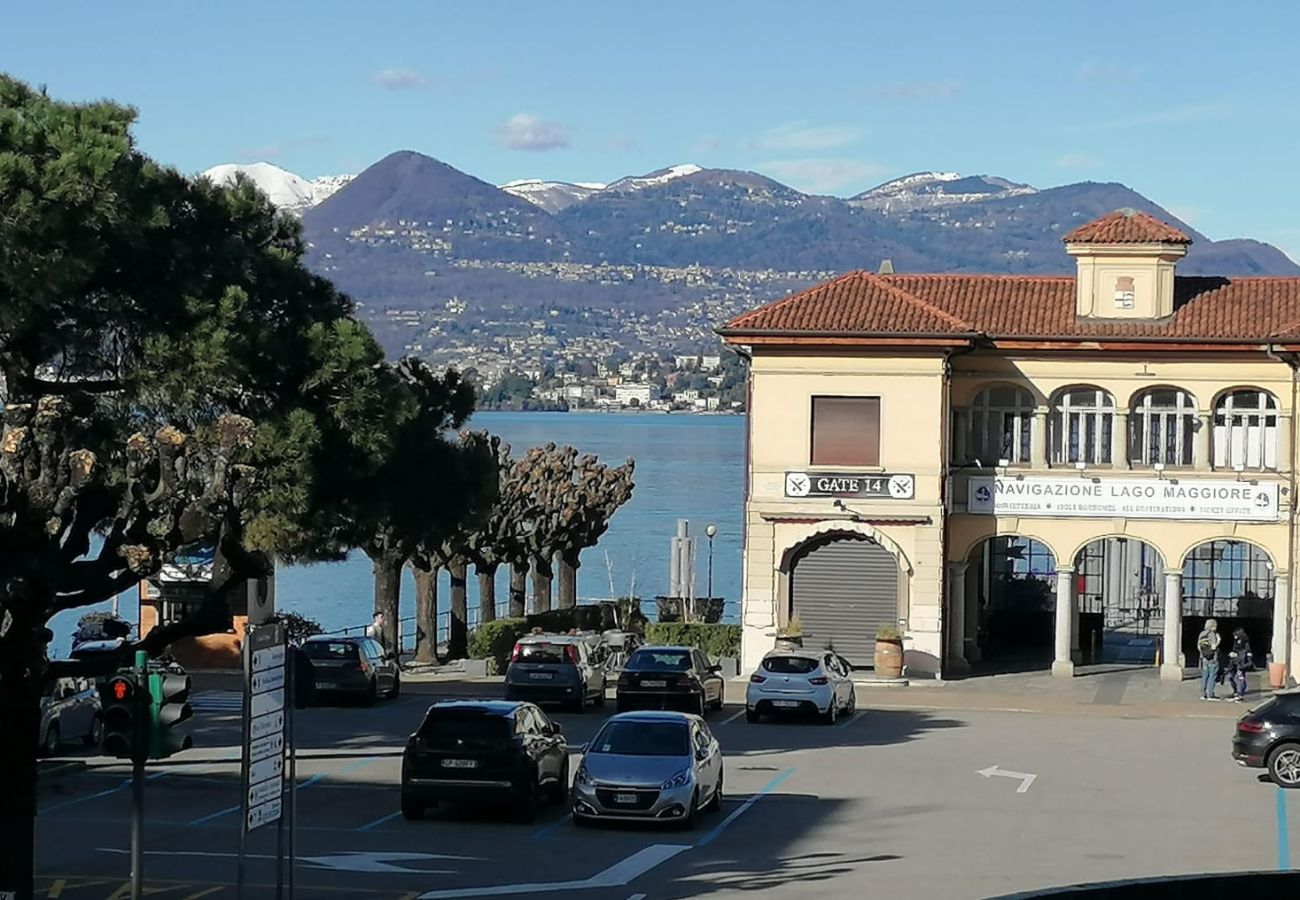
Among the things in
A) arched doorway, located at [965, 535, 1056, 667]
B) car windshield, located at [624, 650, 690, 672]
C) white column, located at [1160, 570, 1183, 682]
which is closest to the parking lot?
car windshield, located at [624, 650, 690, 672]

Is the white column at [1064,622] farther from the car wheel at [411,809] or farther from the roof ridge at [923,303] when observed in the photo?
the car wheel at [411,809]

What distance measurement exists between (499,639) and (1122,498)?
1434cm

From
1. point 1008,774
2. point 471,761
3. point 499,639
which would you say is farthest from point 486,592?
point 471,761

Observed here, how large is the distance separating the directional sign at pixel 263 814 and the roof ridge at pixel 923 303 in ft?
100

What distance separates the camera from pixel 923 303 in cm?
4766

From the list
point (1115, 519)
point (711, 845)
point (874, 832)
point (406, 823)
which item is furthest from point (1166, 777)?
point (1115, 519)

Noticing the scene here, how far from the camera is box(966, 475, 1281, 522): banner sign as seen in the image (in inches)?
1827

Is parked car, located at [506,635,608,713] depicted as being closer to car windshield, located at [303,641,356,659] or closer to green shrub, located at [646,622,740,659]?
car windshield, located at [303,641,356,659]

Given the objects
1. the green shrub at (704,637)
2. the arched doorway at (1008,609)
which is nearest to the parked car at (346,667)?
the green shrub at (704,637)

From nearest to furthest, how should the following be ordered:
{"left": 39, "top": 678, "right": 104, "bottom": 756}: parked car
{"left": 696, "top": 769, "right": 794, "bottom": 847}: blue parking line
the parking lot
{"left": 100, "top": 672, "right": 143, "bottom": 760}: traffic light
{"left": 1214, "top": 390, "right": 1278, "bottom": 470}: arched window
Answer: {"left": 100, "top": 672, "right": 143, "bottom": 760}: traffic light
the parking lot
{"left": 696, "top": 769, "right": 794, "bottom": 847}: blue parking line
{"left": 39, "top": 678, "right": 104, "bottom": 756}: parked car
{"left": 1214, "top": 390, "right": 1278, "bottom": 470}: arched window

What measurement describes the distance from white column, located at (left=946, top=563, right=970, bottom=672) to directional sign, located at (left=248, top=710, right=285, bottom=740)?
3188 cm

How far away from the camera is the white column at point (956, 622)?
48469 millimetres

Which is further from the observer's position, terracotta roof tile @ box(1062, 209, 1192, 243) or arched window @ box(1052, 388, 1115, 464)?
terracotta roof tile @ box(1062, 209, 1192, 243)

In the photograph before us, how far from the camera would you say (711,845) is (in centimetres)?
2498
